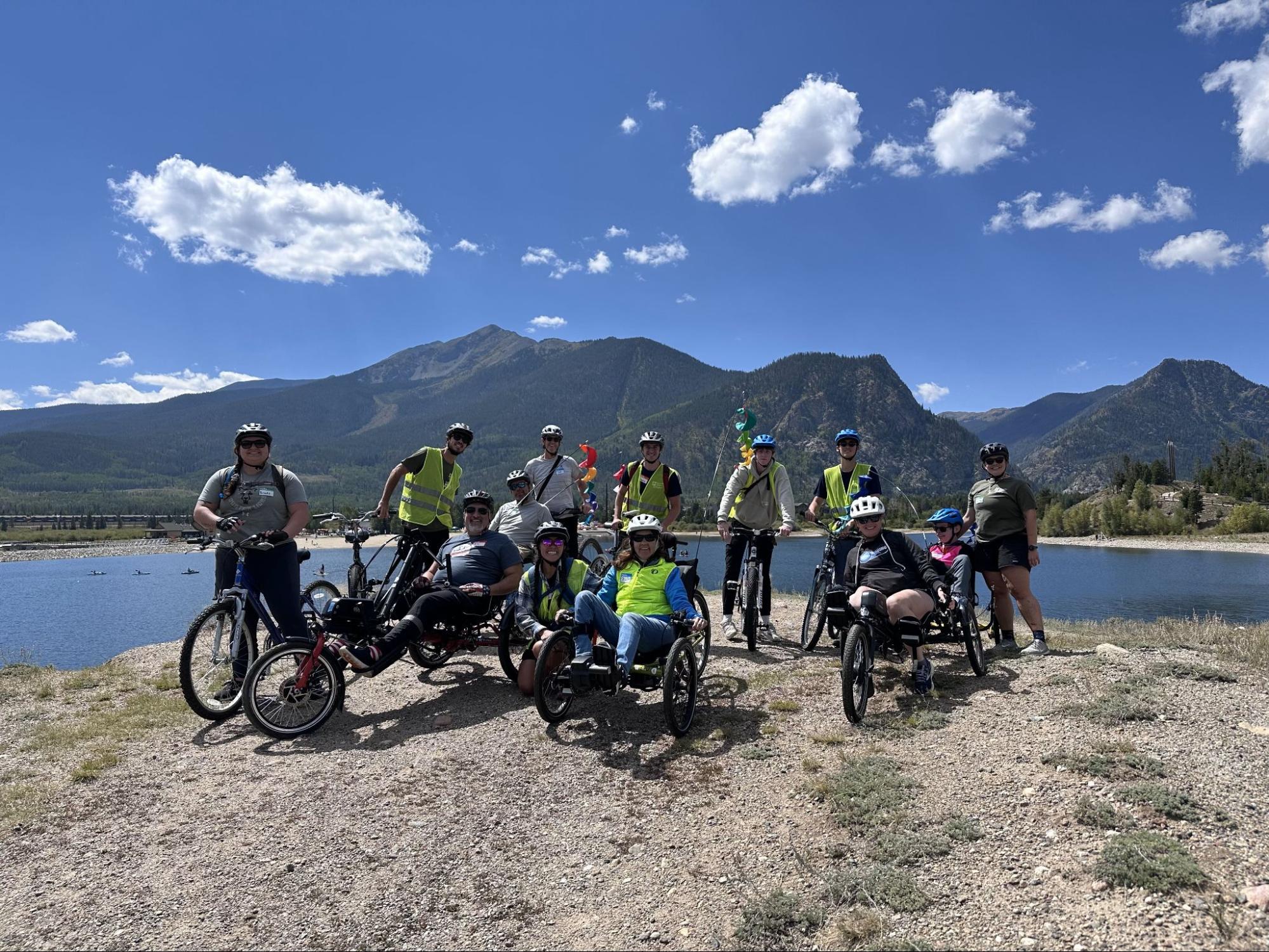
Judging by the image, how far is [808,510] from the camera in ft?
24.2

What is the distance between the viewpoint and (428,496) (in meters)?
7.07

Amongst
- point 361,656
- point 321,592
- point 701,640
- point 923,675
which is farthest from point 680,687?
point 321,592

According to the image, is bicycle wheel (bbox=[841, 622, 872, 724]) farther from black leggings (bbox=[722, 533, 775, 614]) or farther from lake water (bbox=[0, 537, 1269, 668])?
lake water (bbox=[0, 537, 1269, 668])

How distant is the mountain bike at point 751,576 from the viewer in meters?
7.44

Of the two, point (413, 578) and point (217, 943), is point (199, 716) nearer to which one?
point (413, 578)

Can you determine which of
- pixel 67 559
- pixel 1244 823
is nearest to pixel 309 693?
pixel 1244 823

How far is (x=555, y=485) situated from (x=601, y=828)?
4730mm

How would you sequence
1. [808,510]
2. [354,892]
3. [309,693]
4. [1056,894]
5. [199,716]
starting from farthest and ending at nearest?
1. [808,510]
2. [199,716]
3. [309,693]
4. [354,892]
5. [1056,894]

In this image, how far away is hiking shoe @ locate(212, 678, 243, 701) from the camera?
5.59m

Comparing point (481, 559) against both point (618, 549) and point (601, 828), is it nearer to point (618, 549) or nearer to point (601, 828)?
point (618, 549)

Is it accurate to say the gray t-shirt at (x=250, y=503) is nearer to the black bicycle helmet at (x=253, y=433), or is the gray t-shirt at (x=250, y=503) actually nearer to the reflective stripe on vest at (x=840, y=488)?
the black bicycle helmet at (x=253, y=433)

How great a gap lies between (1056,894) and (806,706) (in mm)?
2806

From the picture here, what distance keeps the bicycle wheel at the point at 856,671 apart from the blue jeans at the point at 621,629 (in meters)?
1.36

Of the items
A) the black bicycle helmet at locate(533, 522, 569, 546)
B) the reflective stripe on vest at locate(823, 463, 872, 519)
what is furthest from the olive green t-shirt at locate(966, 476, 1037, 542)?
the black bicycle helmet at locate(533, 522, 569, 546)
